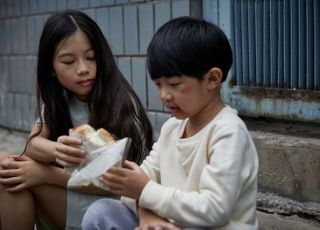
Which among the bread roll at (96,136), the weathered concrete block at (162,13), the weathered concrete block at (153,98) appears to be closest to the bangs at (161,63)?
the bread roll at (96,136)

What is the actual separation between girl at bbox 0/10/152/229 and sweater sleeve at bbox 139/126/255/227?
2.26ft

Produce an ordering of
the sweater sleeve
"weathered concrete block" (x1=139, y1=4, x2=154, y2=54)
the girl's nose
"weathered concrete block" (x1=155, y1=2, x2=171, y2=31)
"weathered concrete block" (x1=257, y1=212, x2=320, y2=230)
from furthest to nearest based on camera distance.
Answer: "weathered concrete block" (x1=139, y1=4, x2=154, y2=54), "weathered concrete block" (x1=155, y1=2, x2=171, y2=31), "weathered concrete block" (x1=257, y1=212, x2=320, y2=230), the girl's nose, the sweater sleeve

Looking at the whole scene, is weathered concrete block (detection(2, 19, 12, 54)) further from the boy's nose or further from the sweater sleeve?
the sweater sleeve

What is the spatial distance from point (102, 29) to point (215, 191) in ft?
9.30

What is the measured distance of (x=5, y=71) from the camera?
561 cm

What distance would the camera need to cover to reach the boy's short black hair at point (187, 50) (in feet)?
5.52

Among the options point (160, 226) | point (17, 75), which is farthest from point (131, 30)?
point (160, 226)

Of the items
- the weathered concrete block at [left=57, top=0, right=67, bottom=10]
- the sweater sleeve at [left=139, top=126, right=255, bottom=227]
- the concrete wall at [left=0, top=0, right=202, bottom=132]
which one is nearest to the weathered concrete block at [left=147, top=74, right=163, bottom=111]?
the concrete wall at [left=0, top=0, right=202, bottom=132]

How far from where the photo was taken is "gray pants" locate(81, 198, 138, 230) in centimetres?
180

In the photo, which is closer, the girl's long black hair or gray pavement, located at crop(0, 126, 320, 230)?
the girl's long black hair

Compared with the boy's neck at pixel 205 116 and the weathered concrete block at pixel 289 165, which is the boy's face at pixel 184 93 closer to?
the boy's neck at pixel 205 116

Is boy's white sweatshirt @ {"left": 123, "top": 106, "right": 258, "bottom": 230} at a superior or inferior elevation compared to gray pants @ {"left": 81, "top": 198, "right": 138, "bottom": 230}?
superior

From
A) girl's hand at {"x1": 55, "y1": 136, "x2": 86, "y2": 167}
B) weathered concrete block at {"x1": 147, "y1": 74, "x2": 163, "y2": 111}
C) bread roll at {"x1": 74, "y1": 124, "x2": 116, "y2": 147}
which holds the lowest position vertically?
weathered concrete block at {"x1": 147, "y1": 74, "x2": 163, "y2": 111}

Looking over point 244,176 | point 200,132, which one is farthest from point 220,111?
point 244,176
